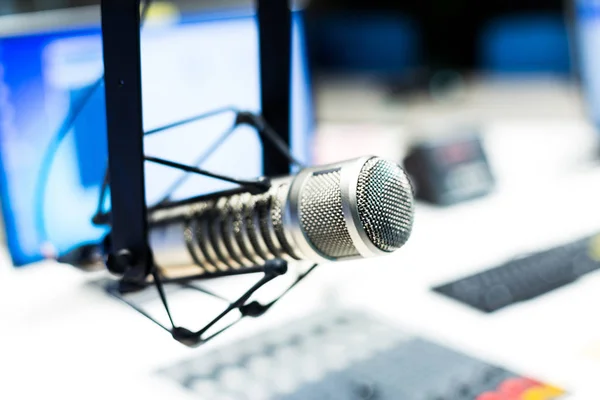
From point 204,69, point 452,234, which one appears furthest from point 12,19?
point 452,234

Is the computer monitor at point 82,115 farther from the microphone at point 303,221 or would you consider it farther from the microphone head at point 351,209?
the microphone head at point 351,209

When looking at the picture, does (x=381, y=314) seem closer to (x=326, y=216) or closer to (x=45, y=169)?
(x=326, y=216)

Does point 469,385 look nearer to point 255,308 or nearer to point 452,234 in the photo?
point 255,308

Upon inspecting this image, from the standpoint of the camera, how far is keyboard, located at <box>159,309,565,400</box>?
0.81m

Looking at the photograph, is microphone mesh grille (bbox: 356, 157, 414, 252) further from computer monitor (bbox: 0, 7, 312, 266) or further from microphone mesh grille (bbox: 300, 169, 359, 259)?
computer monitor (bbox: 0, 7, 312, 266)

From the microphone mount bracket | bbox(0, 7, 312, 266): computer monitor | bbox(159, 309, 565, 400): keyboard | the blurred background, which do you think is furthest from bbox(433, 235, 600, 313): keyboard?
the microphone mount bracket

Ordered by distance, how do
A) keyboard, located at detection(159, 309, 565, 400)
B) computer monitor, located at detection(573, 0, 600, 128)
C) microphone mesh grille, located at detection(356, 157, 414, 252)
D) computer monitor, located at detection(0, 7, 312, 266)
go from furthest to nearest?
1. computer monitor, located at detection(573, 0, 600, 128)
2. computer monitor, located at detection(0, 7, 312, 266)
3. keyboard, located at detection(159, 309, 565, 400)
4. microphone mesh grille, located at detection(356, 157, 414, 252)

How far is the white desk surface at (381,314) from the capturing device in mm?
870

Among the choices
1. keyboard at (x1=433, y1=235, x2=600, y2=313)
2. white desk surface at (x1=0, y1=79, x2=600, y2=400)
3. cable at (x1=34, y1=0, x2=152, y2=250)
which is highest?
cable at (x1=34, y1=0, x2=152, y2=250)

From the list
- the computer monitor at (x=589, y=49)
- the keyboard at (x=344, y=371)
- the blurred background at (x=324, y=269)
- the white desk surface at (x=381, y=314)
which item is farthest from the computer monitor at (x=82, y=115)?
the computer monitor at (x=589, y=49)

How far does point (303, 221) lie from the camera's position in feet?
2.13

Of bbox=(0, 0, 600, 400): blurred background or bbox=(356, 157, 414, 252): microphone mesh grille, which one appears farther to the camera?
bbox=(0, 0, 600, 400): blurred background

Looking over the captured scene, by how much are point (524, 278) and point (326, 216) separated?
0.58 m

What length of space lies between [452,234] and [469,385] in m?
0.53
